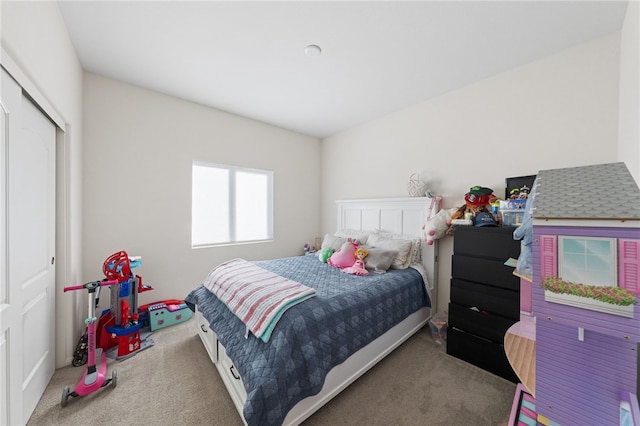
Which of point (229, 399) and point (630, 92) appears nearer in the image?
point (630, 92)

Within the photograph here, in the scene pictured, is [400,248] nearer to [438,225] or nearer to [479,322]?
[438,225]

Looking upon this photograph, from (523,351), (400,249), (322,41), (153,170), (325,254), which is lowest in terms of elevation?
(523,351)

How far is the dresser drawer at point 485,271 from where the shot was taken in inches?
70.9

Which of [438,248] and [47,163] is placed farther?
[438,248]

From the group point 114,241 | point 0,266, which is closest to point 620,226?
point 0,266

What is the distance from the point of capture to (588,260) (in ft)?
2.02

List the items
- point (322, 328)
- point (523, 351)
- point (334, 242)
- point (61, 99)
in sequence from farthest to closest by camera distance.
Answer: point (334, 242)
point (61, 99)
point (322, 328)
point (523, 351)

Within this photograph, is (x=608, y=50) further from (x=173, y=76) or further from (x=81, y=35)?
(x=81, y=35)

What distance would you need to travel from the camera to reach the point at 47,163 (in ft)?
5.50

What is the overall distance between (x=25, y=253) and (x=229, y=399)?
1556 millimetres

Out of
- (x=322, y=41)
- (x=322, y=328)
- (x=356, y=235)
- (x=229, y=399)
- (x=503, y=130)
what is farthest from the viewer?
(x=356, y=235)

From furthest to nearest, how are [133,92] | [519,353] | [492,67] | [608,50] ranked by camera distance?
[133,92], [492,67], [608,50], [519,353]

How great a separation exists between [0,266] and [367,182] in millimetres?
3388

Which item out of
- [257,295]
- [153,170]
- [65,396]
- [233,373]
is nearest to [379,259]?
[257,295]
